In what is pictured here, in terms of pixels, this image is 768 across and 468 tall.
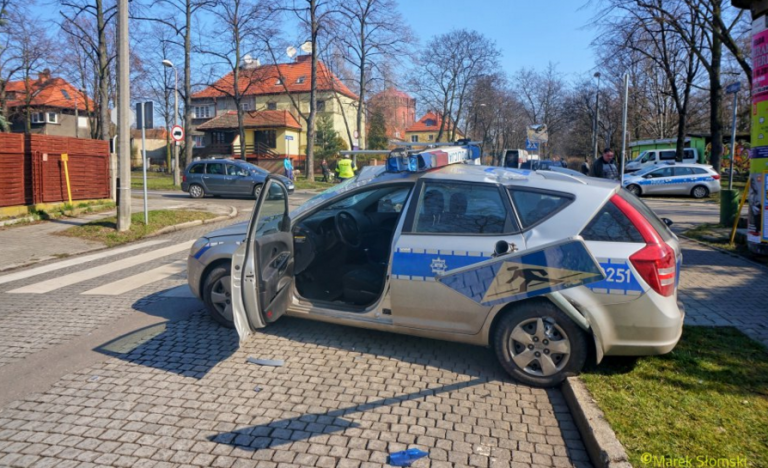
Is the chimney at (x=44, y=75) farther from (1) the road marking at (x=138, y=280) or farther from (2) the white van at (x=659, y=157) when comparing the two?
(2) the white van at (x=659, y=157)

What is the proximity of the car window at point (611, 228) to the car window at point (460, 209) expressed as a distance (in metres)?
0.64

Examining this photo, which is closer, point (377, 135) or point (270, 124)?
point (270, 124)

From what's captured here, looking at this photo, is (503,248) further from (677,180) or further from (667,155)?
(667,155)

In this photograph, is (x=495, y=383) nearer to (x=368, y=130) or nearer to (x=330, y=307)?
(x=330, y=307)

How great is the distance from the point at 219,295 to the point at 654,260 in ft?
12.9

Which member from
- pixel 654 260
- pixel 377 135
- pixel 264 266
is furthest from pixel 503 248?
pixel 377 135

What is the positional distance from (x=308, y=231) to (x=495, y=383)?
7.81 feet

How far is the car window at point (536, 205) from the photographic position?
13.7 ft

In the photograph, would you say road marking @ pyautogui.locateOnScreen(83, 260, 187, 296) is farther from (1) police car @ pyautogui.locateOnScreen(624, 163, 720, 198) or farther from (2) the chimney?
A: (2) the chimney

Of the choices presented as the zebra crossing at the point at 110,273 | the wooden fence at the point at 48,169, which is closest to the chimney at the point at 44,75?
the wooden fence at the point at 48,169

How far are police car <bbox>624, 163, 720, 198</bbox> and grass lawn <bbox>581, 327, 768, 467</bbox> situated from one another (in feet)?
73.0

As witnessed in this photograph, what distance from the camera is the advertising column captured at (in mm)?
8352

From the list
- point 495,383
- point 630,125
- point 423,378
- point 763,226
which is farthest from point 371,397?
point 630,125

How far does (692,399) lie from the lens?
3752 millimetres
